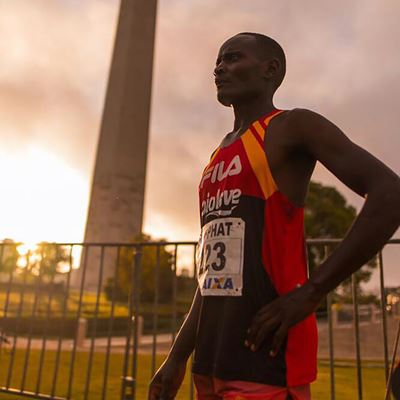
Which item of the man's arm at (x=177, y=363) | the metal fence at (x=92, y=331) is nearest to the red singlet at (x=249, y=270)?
the man's arm at (x=177, y=363)

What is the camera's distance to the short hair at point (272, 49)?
59.4 inches

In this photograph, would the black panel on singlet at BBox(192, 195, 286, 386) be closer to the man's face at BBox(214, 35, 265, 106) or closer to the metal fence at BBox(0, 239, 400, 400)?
the man's face at BBox(214, 35, 265, 106)

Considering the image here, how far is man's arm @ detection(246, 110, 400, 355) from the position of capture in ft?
3.65

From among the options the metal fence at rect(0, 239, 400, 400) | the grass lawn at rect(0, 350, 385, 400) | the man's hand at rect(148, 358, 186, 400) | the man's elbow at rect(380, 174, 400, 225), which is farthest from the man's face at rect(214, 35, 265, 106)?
the grass lawn at rect(0, 350, 385, 400)

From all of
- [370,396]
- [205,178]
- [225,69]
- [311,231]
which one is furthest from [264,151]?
[311,231]

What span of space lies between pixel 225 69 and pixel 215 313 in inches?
29.0

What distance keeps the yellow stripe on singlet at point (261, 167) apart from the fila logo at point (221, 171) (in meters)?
0.04

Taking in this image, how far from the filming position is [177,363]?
162 centimetres

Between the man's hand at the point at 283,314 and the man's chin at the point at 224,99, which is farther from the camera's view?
the man's chin at the point at 224,99

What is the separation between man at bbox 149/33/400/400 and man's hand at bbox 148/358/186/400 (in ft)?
0.87

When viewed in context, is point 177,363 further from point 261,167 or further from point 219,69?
point 219,69

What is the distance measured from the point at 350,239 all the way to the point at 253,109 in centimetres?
57

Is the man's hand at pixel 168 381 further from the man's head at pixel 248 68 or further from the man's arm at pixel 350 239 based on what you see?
the man's head at pixel 248 68

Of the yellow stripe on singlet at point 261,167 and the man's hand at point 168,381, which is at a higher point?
the yellow stripe on singlet at point 261,167
